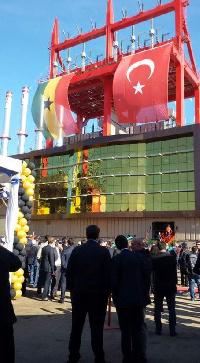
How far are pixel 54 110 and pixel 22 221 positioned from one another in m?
29.9

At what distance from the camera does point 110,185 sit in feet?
104

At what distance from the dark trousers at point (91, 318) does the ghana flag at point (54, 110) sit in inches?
1377

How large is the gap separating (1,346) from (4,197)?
7546mm

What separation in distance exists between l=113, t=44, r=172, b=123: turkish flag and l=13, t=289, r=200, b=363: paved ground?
25.1m

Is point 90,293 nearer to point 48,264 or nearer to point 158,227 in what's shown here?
point 48,264

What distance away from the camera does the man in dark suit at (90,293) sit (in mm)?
4848

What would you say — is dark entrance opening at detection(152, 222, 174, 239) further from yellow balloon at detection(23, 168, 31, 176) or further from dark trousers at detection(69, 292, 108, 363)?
dark trousers at detection(69, 292, 108, 363)

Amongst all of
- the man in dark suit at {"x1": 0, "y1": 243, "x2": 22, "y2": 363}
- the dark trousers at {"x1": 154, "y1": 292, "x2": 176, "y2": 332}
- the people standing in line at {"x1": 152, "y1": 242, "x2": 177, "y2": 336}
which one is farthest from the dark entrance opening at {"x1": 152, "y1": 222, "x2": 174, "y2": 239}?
the man in dark suit at {"x1": 0, "y1": 243, "x2": 22, "y2": 363}

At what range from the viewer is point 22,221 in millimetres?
11938

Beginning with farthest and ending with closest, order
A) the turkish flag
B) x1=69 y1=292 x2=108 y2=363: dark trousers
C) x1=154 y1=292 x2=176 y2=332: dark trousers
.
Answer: the turkish flag < x1=154 y1=292 x2=176 y2=332: dark trousers < x1=69 y1=292 x2=108 y2=363: dark trousers

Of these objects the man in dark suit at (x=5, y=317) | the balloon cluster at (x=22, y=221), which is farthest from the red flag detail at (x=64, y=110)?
the man in dark suit at (x=5, y=317)

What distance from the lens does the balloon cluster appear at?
10.8 metres

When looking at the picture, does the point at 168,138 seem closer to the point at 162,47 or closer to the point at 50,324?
the point at 162,47

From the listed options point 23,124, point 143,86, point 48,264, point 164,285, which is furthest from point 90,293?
point 23,124
